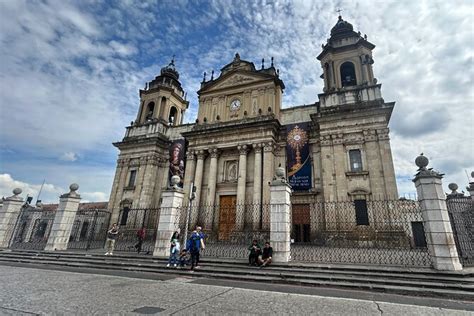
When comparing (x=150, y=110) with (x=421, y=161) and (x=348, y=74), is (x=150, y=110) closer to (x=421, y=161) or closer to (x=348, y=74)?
(x=348, y=74)

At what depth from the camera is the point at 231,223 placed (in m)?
20.8

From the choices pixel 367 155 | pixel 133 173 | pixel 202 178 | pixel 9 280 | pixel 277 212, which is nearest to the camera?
pixel 9 280

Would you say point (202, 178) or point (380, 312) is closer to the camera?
point (380, 312)

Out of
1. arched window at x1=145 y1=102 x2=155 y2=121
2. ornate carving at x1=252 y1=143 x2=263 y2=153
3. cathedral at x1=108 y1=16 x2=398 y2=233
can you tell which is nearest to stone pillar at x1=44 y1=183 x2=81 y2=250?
cathedral at x1=108 y1=16 x2=398 y2=233

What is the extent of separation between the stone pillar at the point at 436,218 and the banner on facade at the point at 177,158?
776 inches

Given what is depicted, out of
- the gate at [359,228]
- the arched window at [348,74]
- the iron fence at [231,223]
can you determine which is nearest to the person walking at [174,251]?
the iron fence at [231,223]

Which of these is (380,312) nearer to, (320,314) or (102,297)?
(320,314)

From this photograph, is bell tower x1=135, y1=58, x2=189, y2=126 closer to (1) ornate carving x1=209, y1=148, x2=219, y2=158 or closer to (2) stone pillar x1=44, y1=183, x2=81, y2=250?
→ (1) ornate carving x1=209, y1=148, x2=219, y2=158

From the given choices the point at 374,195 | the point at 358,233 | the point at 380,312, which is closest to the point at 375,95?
the point at 374,195

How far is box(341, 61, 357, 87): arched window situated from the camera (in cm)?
2197

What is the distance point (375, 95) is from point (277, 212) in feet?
49.3

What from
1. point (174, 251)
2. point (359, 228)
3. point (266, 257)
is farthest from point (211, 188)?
point (266, 257)

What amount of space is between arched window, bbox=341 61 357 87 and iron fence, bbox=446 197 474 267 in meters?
14.4

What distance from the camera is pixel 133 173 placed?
26.8m
